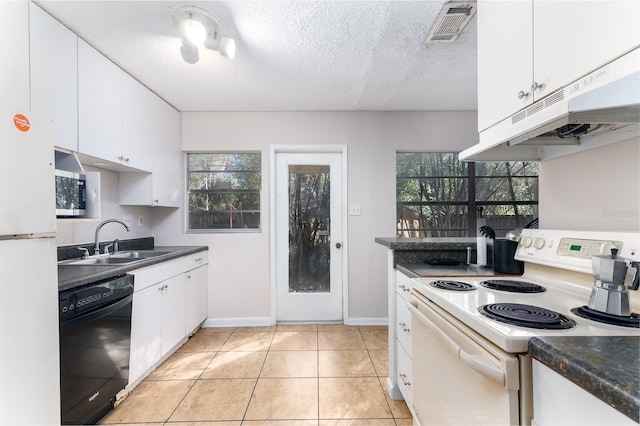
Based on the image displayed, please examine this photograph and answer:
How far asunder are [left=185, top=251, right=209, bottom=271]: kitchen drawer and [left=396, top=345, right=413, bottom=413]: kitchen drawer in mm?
2033

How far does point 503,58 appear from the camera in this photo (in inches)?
45.3

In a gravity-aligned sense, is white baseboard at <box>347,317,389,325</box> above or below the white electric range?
below

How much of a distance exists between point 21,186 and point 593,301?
198cm

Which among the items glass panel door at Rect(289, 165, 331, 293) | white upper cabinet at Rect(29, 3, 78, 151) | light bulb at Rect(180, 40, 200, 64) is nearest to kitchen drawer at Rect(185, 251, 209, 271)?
glass panel door at Rect(289, 165, 331, 293)

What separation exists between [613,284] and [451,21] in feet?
5.46

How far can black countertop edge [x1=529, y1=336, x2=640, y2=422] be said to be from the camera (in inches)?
16.9

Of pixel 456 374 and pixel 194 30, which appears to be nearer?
pixel 456 374

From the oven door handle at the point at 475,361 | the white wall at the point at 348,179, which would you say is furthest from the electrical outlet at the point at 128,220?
the oven door handle at the point at 475,361

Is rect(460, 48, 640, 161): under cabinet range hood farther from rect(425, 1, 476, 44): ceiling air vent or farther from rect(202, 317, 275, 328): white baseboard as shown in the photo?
rect(202, 317, 275, 328): white baseboard

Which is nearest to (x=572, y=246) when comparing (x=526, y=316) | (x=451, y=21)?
(x=526, y=316)

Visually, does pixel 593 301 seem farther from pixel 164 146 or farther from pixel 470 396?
pixel 164 146

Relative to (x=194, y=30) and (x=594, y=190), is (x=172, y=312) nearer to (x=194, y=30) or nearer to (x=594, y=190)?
(x=194, y=30)

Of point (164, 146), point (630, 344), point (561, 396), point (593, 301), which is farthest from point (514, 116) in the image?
Result: point (164, 146)

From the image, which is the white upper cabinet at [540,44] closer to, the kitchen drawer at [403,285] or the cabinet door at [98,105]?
the kitchen drawer at [403,285]
